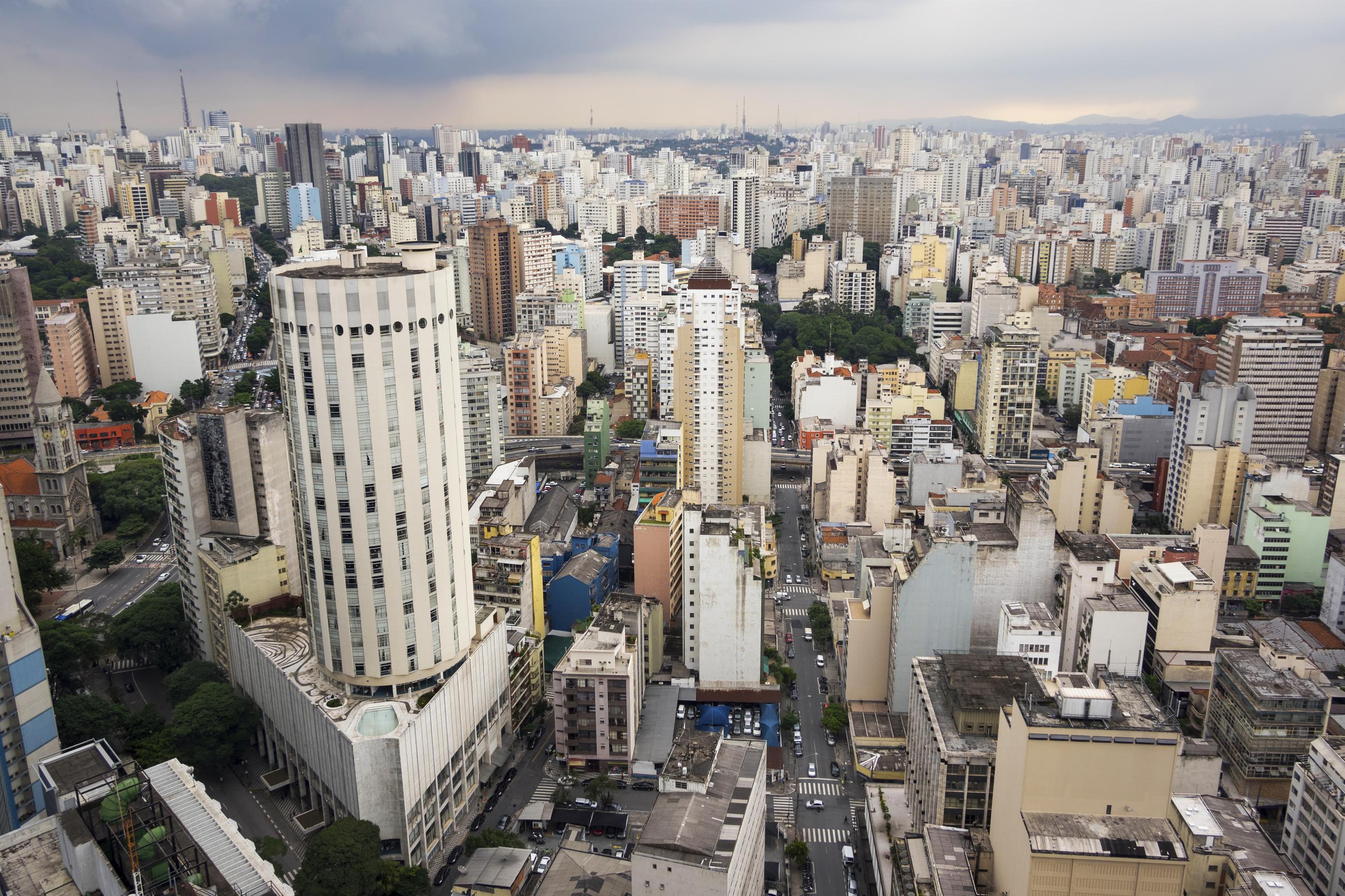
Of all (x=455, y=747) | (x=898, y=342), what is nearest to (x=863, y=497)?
(x=455, y=747)

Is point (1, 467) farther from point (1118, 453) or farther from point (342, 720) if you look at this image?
point (1118, 453)

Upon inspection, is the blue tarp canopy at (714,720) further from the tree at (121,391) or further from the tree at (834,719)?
the tree at (121,391)

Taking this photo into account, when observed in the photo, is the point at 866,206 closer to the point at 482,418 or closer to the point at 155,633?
the point at 482,418

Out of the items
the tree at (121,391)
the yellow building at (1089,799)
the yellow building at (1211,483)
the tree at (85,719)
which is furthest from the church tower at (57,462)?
the yellow building at (1211,483)

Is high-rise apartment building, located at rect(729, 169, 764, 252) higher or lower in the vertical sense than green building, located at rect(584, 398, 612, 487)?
higher

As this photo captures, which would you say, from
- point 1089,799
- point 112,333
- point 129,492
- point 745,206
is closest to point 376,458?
point 1089,799

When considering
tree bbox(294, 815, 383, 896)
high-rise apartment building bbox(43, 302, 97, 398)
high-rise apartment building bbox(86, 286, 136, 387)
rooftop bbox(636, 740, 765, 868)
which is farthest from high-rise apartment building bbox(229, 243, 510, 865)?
high-rise apartment building bbox(86, 286, 136, 387)

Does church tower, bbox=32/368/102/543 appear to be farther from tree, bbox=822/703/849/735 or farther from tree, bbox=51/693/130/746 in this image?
tree, bbox=822/703/849/735
